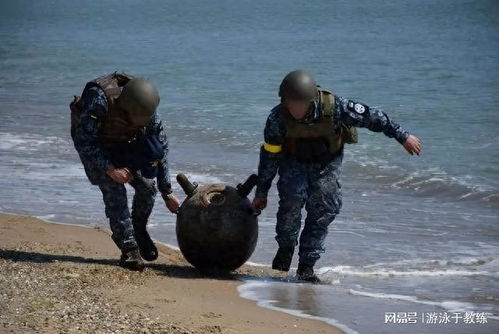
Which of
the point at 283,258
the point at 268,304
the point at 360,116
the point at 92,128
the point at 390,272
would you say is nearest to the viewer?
the point at 268,304

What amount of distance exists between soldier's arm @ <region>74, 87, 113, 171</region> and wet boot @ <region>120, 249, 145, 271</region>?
2.27 feet

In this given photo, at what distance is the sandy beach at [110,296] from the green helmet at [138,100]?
1.19m

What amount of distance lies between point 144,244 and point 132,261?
609mm

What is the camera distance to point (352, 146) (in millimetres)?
16656

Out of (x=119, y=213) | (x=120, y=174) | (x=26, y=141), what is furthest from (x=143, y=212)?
(x=26, y=141)

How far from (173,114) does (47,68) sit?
11.7 m

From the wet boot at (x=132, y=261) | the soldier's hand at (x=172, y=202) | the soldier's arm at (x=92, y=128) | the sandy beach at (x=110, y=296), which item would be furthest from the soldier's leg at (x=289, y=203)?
the soldier's arm at (x=92, y=128)

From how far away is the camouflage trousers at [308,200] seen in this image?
8672 mm

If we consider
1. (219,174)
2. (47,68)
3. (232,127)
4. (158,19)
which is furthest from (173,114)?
(158,19)

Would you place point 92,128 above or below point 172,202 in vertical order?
above

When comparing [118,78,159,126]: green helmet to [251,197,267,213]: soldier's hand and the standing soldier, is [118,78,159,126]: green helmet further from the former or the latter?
[251,197,267,213]: soldier's hand

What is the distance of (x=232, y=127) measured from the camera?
1897cm

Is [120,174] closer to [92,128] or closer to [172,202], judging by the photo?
[92,128]

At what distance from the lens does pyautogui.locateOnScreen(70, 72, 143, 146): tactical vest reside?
8.29 meters
